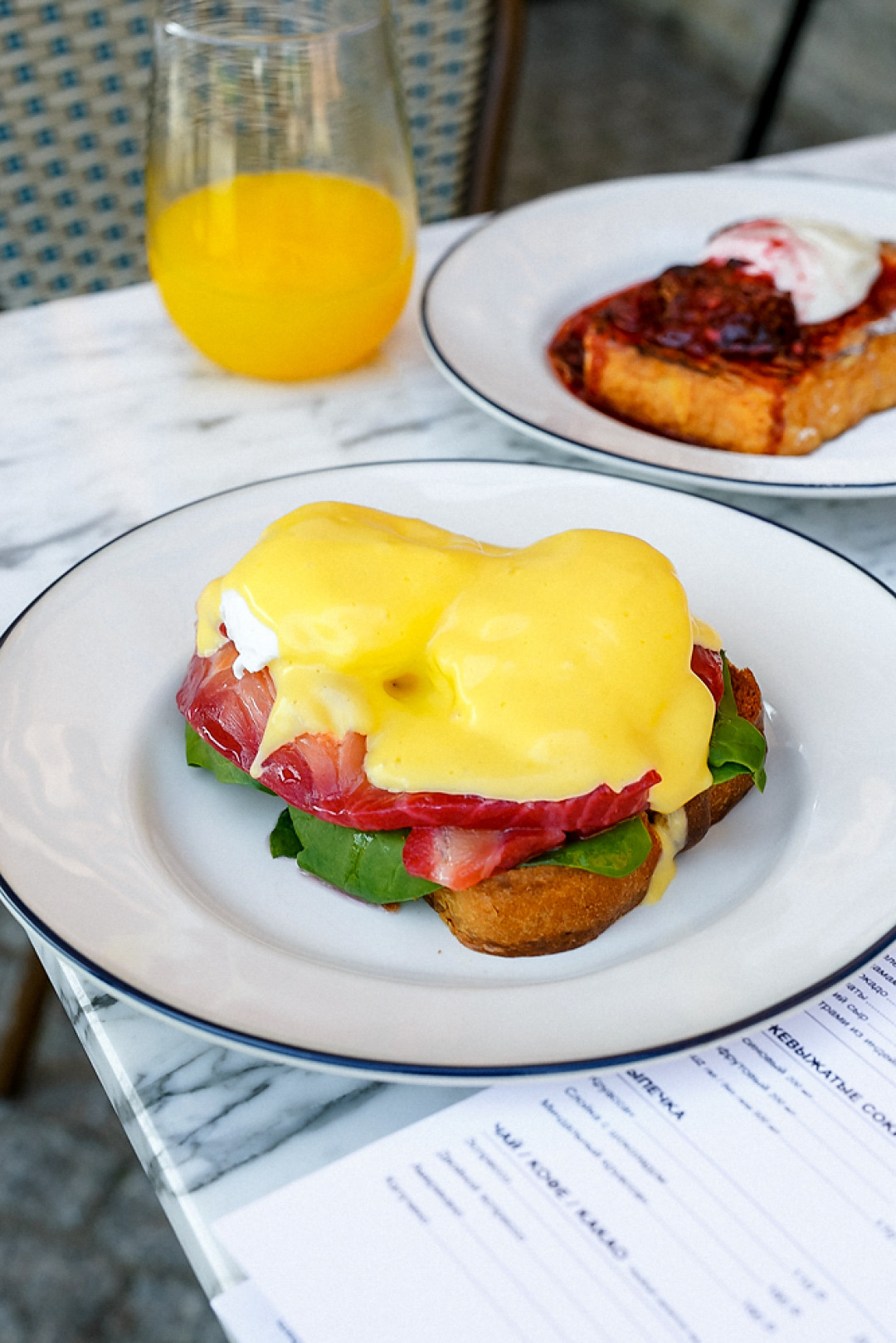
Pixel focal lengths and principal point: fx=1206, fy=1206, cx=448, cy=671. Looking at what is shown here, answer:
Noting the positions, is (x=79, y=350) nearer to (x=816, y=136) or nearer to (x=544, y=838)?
(x=544, y=838)

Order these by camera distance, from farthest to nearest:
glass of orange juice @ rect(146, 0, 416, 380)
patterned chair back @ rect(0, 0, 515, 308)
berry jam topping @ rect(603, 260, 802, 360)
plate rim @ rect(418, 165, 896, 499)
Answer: patterned chair back @ rect(0, 0, 515, 308)
berry jam topping @ rect(603, 260, 802, 360)
glass of orange juice @ rect(146, 0, 416, 380)
plate rim @ rect(418, 165, 896, 499)

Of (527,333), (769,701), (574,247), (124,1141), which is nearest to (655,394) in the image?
(527,333)

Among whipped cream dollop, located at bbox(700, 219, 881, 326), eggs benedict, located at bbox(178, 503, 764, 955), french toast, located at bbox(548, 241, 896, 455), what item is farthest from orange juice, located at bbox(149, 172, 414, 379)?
eggs benedict, located at bbox(178, 503, 764, 955)

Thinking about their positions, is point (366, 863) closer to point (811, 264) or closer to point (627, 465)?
point (627, 465)

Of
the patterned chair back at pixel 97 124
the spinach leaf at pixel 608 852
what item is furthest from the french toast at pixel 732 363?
the patterned chair back at pixel 97 124

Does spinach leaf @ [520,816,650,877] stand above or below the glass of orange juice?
below

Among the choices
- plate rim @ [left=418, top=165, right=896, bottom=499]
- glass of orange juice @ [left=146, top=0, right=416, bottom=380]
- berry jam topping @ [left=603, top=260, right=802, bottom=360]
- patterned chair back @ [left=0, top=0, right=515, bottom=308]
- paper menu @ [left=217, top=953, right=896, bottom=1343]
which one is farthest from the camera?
patterned chair back @ [left=0, top=0, right=515, bottom=308]

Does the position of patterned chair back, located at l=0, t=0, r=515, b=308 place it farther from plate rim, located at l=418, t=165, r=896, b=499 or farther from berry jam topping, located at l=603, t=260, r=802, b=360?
berry jam topping, located at l=603, t=260, r=802, b=360
